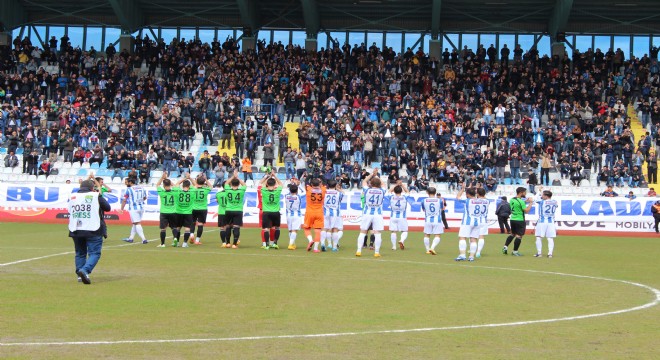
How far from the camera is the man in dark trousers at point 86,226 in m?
15.3

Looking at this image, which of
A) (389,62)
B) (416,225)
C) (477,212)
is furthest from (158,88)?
(477,212)

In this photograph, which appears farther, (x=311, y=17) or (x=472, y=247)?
(x=311, y=17)

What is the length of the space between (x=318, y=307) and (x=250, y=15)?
152ft

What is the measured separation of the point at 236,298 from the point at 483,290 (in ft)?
15.0

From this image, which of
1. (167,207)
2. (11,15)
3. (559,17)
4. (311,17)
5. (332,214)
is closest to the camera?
(332,214)

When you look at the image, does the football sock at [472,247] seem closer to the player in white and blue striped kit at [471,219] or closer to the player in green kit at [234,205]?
the player in white and blue striped kit at [471,219]

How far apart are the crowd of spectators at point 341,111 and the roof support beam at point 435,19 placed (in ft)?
6.15

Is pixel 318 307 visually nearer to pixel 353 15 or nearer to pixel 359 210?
pixel 359 210

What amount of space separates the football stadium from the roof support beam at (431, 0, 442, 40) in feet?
0.65

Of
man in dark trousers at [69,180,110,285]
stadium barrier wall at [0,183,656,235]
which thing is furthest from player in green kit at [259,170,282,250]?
stadium barrier wall at [0,183,656,235]

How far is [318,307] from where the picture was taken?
12.9 metres

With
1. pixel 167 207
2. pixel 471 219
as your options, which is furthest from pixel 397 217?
pixel 167 207

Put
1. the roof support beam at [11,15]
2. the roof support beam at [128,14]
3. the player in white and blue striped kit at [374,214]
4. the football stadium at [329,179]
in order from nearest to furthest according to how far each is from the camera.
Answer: the football stadium at [329,179] < the player in white and blue striped kit at [374,214] < the roof support beam at [128,14] < the roof support beam at [11,15]

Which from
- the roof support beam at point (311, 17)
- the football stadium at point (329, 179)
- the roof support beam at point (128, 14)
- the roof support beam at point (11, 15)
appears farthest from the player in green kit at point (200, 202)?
the roof support beam at point (11, 15)
